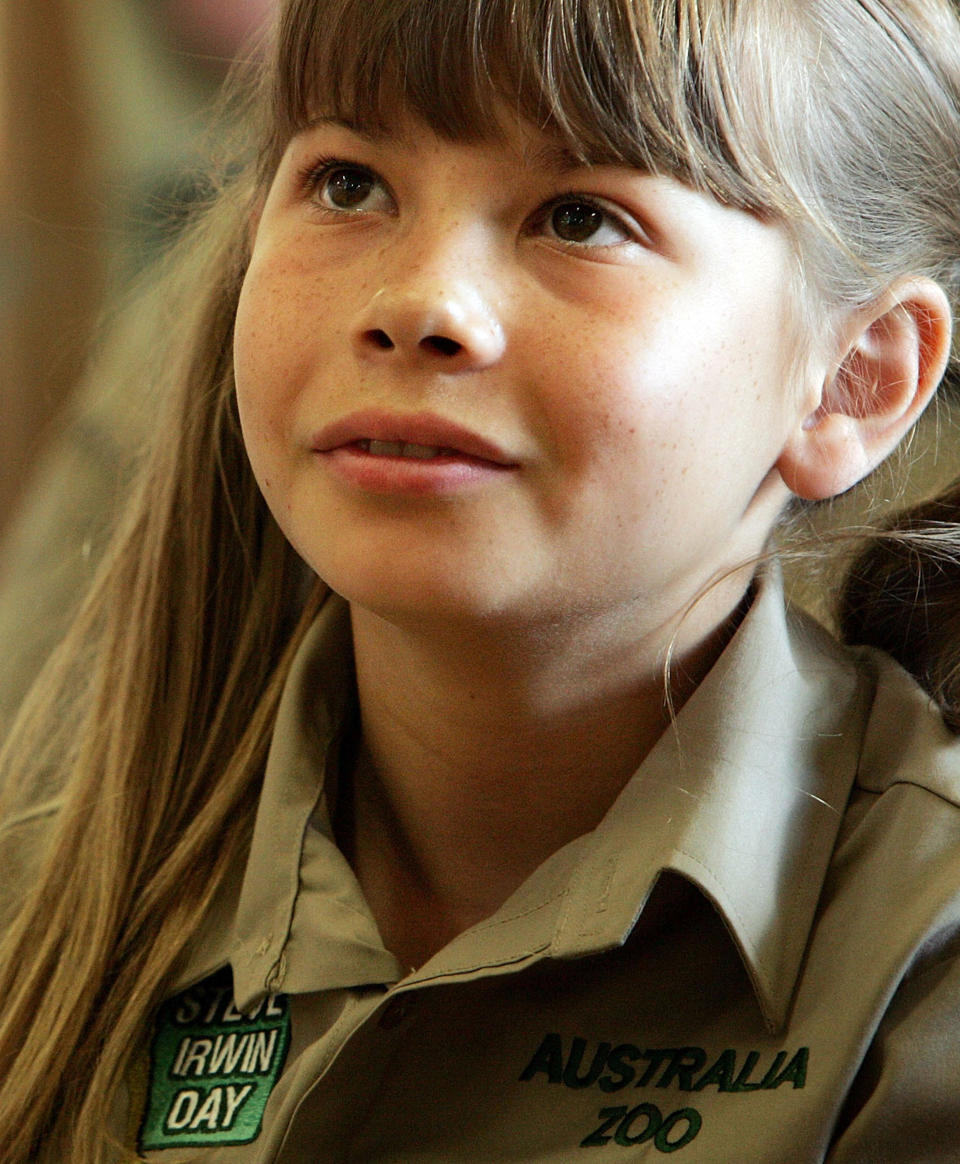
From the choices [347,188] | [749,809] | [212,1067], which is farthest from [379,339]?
[212,1067]

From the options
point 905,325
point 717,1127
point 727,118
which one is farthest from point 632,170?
point 717,1127

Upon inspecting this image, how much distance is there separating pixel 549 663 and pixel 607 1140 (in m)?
0.30

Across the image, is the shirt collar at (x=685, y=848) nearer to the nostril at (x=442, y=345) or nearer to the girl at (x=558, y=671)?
the girl at (x=558, y=671)

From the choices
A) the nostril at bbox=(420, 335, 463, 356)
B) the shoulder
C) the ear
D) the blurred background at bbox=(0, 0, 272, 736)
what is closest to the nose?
the nostril at bbox=(420, 335, 463, 356)

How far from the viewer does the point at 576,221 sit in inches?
36.9

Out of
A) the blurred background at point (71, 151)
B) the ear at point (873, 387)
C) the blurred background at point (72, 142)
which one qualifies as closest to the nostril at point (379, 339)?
the ear at point (873, 387)

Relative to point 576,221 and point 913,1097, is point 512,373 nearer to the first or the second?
point 576,221

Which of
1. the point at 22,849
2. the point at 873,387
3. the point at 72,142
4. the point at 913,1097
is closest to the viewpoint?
the point at 913,1097

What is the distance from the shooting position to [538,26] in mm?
899

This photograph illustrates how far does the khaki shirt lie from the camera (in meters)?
0.87

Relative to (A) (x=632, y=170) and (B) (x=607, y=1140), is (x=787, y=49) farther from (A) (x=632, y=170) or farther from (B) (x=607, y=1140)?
(B) (x=607, y=1140)

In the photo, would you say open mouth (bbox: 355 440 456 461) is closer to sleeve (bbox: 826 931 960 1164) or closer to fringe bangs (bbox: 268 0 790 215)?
fringe bangs (bbox: 268 0 790 215)

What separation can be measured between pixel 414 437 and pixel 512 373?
2.7 inches

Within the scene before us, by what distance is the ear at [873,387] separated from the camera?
3.48 feet
